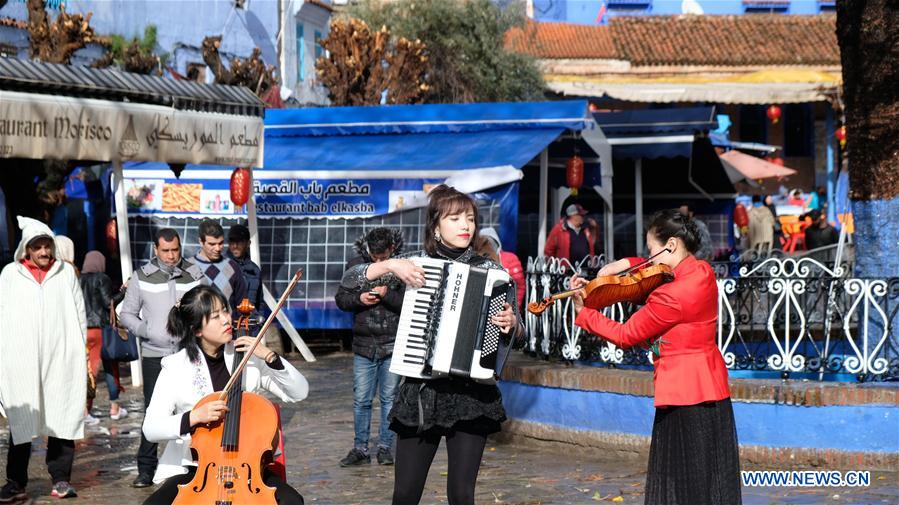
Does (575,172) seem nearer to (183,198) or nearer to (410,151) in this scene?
(410,151)

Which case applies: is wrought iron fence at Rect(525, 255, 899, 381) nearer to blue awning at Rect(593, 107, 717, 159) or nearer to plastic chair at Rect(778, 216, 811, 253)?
blue awning at Rect(593, 107, 717, 159)

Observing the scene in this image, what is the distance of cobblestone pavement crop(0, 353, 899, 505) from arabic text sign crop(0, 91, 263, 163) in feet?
8.60

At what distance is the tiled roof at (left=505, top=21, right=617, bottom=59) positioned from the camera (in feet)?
141

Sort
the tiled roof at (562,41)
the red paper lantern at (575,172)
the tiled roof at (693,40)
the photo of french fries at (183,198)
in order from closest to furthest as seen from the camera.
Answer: the photo of french fries at (183,198) < the red paper lantern at (575,172) < the tiled roof at (693,40) < the tiled roof at (562,41)

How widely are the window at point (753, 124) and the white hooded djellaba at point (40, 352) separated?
3606cm

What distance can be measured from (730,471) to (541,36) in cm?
3922

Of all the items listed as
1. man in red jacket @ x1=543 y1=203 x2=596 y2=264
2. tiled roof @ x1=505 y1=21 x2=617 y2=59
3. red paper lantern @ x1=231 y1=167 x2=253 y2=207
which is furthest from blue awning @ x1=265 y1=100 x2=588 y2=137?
tiled roof @ x1=505 y1=21 x2=617 y2=59

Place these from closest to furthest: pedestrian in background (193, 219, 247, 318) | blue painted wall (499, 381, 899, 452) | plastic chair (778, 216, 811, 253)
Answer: blue painted wall (499, 381, 899, 452)
pedestrian in background (193, 219, 247, 318)
plastic chair (778, 216, 811, 253)

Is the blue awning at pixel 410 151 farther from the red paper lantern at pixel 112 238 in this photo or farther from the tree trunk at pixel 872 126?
the tree trunk at pixel 872 126

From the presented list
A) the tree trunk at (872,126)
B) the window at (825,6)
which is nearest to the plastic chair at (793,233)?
the window at (825,6)

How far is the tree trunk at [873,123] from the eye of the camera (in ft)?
30.9

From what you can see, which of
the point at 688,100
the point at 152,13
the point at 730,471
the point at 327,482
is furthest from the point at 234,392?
the point at 688,100

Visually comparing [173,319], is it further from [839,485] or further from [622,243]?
Answer: [622,243]

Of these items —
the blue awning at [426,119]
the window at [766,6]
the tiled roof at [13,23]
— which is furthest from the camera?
the window at [766,6]
